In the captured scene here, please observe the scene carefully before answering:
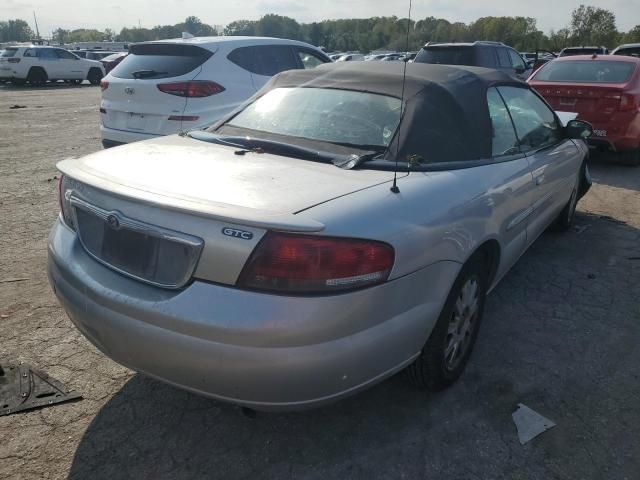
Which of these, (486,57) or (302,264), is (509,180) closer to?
(302,264)

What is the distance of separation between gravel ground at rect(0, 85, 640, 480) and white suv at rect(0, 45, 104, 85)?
23037 mm

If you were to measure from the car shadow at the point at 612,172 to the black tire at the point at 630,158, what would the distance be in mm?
61

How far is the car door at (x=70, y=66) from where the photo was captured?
24.5m

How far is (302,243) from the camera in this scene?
186 centimetres

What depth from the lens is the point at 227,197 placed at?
201 cm

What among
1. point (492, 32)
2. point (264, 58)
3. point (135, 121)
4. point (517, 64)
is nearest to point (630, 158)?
point (264, 58)

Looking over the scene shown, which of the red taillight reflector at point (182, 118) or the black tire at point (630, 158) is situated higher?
the red taillight reflector at point (182, 118)

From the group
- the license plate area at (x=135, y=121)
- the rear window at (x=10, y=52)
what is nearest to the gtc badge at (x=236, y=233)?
the license plate area at (x=135, y=121)

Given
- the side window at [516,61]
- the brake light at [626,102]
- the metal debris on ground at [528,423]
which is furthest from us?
the side window at [516,61]

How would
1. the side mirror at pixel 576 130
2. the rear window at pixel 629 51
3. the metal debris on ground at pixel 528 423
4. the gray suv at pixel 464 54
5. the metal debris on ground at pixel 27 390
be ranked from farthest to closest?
the rear window at pixel 629 51
the gray suv at pixel 464 54
the side mirror at pixel 576 130
the metal debris on ground at pixel 27 390
the metal debris on ground at pixel 528 423

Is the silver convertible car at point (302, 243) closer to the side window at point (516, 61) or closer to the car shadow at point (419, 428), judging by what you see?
the car shadow at point (419, 428)

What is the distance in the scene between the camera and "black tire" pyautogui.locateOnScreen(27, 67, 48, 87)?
77.0 ft

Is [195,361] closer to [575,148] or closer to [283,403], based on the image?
[283,403]

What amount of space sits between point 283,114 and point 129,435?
1873mm
